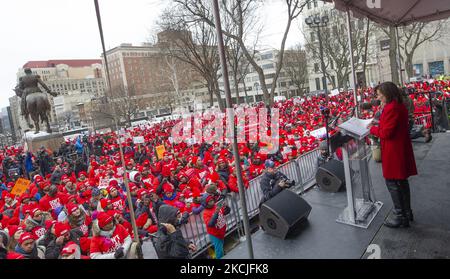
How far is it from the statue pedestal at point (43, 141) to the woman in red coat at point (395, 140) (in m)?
19.4

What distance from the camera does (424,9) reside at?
26.6ft

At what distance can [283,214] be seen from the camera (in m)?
4.68

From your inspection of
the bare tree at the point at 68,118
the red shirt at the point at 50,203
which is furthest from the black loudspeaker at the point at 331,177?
the bare tree at the point at 68,118

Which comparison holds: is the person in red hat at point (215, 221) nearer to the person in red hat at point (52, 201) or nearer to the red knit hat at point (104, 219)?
the red knit hat at point (104, 219)

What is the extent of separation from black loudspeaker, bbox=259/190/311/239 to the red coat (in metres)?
1.41

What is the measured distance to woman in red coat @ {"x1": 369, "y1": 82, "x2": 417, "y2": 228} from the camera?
3891 mm

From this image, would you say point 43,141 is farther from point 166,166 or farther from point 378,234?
point 378,234

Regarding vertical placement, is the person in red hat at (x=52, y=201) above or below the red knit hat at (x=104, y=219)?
below

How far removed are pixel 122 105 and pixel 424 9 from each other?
5306cm

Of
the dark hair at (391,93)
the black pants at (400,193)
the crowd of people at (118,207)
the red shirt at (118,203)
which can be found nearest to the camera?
the dark hair at (391,93)

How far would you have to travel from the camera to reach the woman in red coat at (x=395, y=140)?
389cm

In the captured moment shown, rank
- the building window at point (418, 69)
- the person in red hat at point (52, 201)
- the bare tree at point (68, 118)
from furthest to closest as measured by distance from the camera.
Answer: the bare tree at point (68, 118) → the building window at point (418, 69) → the person in red hat at point (52, 201)

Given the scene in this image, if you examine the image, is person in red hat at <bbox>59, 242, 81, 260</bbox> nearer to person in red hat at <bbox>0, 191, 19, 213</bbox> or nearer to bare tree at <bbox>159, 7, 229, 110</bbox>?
person in red hat at <bbox>0, 191, 19, 213</bbox>
